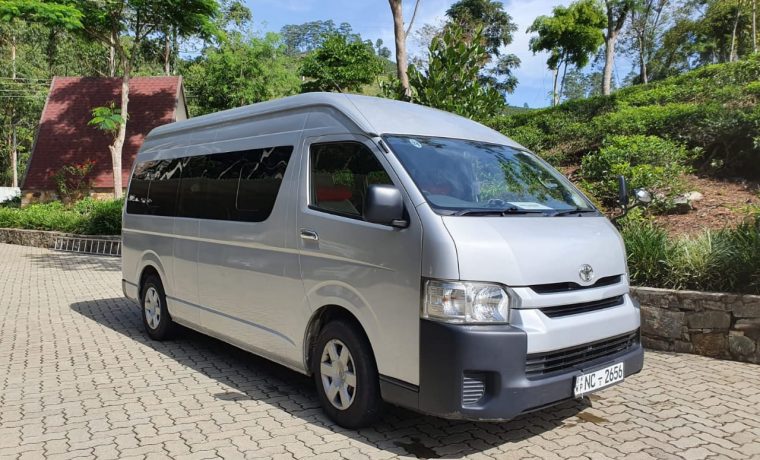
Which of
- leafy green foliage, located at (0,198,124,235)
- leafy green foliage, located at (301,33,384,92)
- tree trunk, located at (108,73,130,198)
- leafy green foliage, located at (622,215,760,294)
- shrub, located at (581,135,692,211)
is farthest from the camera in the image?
leafy green foliage, located at (301,33,384,92)

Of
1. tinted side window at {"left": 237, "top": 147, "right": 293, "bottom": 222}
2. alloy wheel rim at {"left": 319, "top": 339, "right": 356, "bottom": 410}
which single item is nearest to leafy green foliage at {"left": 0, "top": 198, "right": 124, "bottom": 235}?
tinted side window at {"left": 237, "top": 147, "right": 293, "bottom": 222}

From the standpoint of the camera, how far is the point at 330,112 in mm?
4512

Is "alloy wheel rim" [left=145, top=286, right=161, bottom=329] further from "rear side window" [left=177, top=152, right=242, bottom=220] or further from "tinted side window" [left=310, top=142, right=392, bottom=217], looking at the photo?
"tinted side window" [left=310, top=142, right=392, bottom=217]

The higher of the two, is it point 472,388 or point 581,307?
point 581,307

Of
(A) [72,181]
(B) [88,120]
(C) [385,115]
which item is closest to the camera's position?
(C) [385,115]

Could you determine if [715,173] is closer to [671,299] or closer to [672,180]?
[672,180]

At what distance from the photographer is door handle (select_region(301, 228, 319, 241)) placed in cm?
431

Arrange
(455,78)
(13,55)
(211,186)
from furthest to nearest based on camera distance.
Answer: (13,55) → (455,78) → (211,186)

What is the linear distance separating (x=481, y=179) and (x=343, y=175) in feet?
3.35

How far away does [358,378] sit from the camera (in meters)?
3.92

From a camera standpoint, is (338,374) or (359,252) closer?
(359,252)

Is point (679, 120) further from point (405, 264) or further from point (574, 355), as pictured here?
point (405, 264)

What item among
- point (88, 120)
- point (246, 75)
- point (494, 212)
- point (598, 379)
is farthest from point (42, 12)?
point (598, 379)

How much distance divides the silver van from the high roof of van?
17 millimetres
